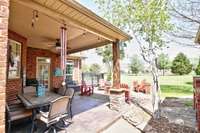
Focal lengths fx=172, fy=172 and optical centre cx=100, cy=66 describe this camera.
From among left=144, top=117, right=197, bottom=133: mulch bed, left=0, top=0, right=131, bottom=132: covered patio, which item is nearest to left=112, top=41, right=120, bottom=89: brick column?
left=0, top=0, right=131, bottom=132: covered patio

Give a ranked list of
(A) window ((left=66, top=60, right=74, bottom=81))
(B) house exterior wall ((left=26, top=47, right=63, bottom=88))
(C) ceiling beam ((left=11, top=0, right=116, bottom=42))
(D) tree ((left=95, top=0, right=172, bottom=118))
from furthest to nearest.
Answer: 1. (A) window ((left=66, top=60, right=74, bottom=81))
2. (B) house exterior wall ((left=26, top=47, right=63, bottom=88))
3. (D) tree ((left=95, top=0, right=172, bottom=118))
4. (C) ceiling beam ((left=11, top=0, right=116, bottom=42))

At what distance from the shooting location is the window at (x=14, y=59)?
5.94m

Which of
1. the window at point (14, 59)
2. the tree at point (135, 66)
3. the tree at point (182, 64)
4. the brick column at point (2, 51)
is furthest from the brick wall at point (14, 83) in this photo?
the tree at point (135, 66)

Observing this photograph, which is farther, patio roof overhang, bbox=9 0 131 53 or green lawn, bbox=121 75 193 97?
green lawn, bbox=121 75 193 97

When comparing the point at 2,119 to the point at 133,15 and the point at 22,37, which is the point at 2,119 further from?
the point at 133,15

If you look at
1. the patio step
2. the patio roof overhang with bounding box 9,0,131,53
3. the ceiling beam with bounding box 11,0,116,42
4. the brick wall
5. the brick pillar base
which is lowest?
the patio step

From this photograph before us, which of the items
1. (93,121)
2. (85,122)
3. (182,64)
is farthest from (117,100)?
(182,64)

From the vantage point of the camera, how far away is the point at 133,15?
7652mm

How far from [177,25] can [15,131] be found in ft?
A: 26.6

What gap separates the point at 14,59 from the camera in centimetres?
646

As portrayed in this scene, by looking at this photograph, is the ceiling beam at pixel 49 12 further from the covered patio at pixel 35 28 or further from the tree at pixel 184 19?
the tree at pixel 184 19

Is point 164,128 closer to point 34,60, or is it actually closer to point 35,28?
point 35,28

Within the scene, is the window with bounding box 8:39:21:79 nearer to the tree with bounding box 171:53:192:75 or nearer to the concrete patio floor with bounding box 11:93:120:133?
the concrete patio floor with bounding box 11:93:120:133

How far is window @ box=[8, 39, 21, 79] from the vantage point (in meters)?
5.94
